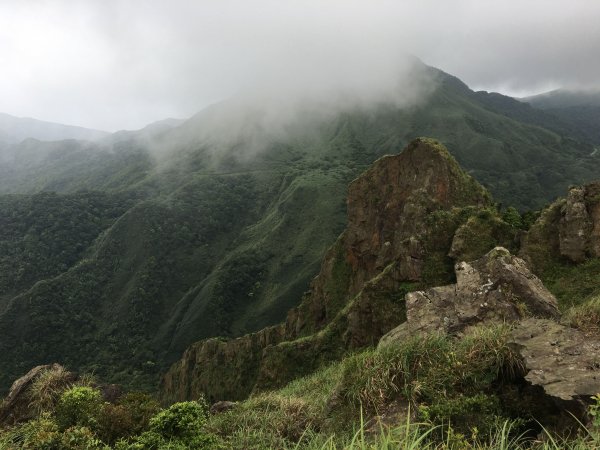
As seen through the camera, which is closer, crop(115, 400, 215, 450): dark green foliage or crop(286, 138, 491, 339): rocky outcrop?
crop(115, 400, 215, 450): dark green foliage

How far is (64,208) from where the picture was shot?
7539 inches

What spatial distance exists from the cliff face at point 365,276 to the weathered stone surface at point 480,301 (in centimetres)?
1125

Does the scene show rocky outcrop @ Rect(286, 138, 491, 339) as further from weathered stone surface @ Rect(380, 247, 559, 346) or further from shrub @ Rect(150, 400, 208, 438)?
shrub @ Rect(150, 400, 208, 438)

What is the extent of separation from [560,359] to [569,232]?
58.6ft

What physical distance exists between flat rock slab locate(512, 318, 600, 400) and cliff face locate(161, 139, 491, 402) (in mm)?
16948

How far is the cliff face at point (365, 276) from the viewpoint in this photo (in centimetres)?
2636

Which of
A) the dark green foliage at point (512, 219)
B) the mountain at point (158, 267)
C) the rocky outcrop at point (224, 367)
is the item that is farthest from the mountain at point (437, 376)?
the mountain at point (158, 267)

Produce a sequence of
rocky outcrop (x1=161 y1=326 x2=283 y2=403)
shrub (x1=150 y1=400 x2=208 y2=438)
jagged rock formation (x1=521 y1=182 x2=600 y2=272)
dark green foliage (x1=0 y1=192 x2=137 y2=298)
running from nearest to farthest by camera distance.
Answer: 1. shrub (x1=150 y1=400 x2=208 y2=438)
2. jagged rock formation (x1=521 y1=182 x2=600 y2=272)
3. rocky outcrop (x1=161 y1=326 x2=283 y2=403)
4. dark green foliage (x1=0 y1=192 x2=137 y2=298)

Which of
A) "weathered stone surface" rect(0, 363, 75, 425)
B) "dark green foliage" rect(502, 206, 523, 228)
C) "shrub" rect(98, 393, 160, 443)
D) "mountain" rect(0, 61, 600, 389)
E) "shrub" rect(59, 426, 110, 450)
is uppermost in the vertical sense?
"dark green foliage" rect(502, 206, 523, 228)

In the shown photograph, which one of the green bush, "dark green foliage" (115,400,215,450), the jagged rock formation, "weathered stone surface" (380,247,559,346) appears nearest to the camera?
"dark green foliage" (115,400,215,450)

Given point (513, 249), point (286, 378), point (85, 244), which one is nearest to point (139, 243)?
point (85, 244)

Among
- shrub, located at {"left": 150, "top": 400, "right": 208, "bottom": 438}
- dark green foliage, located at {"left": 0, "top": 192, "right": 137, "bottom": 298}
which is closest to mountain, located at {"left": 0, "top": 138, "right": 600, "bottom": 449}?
shrub, located at {"left": 150, "top": 400, "right": 208, "bottom": 438}

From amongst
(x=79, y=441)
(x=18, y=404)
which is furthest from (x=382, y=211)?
(x=79, y=441)

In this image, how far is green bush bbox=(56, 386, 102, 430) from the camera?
27.2ft
